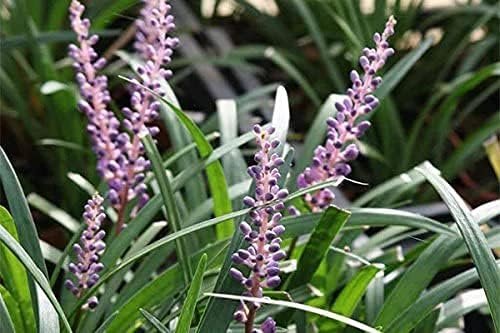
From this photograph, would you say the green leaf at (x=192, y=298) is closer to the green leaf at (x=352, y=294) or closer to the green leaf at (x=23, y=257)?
the green leaf at (x=23, y=257)

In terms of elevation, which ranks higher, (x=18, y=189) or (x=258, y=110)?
(x=258, y=110)

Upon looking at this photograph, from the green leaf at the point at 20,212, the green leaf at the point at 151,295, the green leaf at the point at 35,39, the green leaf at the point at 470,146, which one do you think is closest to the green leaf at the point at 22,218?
the green leaf at the point at 20,212

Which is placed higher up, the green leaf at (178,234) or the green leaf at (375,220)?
the green leaf at (375,220)

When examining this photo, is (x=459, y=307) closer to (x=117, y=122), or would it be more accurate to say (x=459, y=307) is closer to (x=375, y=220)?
(x=375, y=220)

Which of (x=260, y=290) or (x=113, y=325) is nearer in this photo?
(x=260, y=290)

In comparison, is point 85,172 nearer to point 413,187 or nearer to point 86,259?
point 413,187

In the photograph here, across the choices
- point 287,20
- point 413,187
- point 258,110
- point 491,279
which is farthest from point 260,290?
point 287,20
